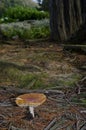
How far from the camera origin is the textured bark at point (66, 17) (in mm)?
6203

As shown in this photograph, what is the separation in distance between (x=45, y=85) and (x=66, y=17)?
2.63 metres

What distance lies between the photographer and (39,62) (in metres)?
4.66

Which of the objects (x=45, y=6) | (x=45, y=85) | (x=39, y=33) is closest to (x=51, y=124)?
(x=45, y=85)

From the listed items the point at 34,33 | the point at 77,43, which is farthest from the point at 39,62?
the point at 34,33

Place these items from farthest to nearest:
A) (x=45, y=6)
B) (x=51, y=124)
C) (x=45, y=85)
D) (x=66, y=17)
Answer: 1. (x=45, y=6)
2. (x=66, y=17)
3. (x=45, y=85)
4. (x=51, y=124)

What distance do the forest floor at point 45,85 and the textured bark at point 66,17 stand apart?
78 centimetres

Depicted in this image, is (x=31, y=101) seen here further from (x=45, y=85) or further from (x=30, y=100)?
(x=45, y=85)

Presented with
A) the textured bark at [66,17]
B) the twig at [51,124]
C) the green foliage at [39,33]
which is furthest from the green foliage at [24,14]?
the twig at [51,124]

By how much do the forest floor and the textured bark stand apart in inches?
30.8

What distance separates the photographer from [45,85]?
3939mm

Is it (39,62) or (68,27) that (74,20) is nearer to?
(68,27)

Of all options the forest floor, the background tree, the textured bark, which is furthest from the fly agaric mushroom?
the background tree

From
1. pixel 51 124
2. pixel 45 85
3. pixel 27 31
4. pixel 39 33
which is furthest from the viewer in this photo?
pixel 27 31

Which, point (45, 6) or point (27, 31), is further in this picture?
point (45, 6)
